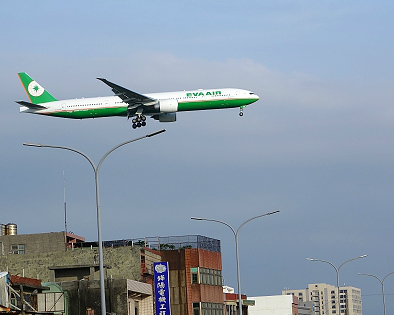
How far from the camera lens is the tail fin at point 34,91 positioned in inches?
3068

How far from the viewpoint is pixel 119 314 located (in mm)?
65188

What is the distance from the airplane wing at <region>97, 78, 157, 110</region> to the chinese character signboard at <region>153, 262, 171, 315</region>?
536 inches

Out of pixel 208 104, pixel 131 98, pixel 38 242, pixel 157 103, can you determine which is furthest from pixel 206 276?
pixel 131 98

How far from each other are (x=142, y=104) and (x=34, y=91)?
1199 centimetres

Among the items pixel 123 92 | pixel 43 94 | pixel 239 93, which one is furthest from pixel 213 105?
pixel 43 94

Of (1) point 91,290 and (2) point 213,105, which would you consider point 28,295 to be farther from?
(2) point 213,105

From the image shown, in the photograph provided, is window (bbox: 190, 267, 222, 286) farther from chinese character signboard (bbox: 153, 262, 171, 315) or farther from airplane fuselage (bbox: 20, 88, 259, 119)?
airplane fuselage (bbox: 20, 88, 259, 119)

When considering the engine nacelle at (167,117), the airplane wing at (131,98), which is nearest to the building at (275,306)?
the engine nacelle at (167,117)

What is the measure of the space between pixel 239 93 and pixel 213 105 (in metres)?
2.97

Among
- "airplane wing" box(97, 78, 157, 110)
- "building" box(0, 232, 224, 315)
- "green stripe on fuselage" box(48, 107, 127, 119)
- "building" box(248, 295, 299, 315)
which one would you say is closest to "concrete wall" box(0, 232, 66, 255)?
→ "building" box(0, 232, 224, 315)

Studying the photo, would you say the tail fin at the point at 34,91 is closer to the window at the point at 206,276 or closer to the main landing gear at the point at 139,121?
the main landing gear at the point at 139,121

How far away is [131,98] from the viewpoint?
7338 cm

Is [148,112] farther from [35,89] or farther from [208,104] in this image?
[35,89]

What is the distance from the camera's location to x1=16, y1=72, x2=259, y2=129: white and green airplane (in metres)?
73.4
